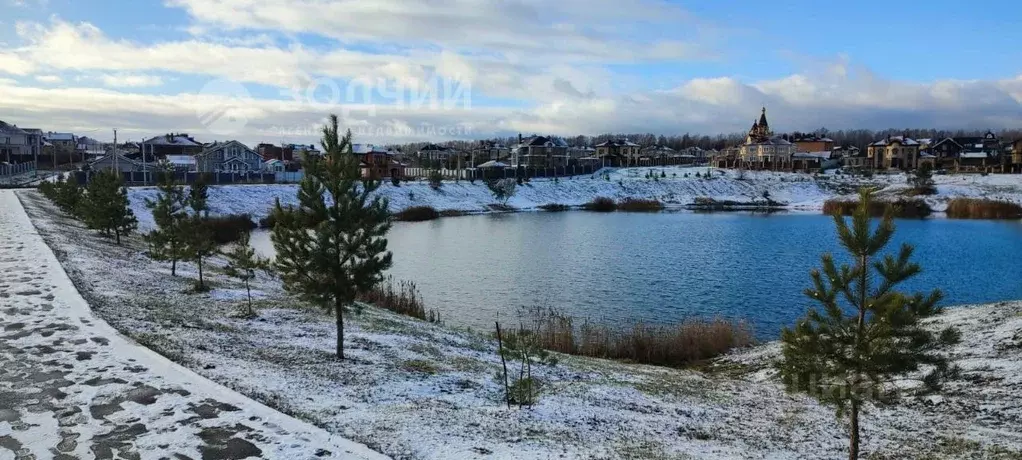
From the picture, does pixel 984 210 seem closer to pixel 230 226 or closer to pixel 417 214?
pixel 417 214

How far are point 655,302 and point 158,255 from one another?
Result: 1734cm

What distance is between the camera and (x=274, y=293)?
19.2m

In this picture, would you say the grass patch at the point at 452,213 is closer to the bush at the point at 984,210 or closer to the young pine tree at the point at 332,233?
the bush at the point at 984,210

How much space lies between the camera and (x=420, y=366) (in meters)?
12.0

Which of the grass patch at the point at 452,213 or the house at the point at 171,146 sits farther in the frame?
the house at the point at 171,146

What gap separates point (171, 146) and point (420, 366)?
383 ft

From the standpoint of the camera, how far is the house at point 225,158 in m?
86.4

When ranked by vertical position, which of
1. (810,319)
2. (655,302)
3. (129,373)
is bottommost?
(655,302)

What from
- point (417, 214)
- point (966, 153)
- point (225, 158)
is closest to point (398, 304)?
point (417, 214)

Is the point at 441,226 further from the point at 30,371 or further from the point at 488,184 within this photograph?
the point at 30,371

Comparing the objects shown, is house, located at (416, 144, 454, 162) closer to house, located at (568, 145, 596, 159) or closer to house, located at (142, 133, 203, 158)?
house, located at (568, 145, 596, 159)

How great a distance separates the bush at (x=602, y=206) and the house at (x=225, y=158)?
154 feet

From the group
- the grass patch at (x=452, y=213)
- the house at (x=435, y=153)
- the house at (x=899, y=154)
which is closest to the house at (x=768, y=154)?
the house at (x=899, y=154)

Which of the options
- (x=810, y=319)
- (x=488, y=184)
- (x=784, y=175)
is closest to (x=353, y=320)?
(x=810, y=319)
